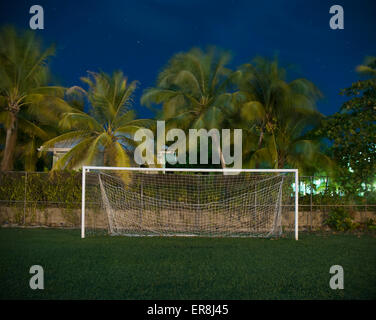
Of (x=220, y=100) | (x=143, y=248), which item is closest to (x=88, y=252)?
(x=143, y=248)

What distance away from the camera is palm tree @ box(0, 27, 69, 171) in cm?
1508

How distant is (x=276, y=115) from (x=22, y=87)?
32.4ft

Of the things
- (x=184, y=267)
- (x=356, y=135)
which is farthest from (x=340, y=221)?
(x=184, y=267)

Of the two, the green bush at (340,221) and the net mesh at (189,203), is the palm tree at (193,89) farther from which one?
the green bush at (340,221)

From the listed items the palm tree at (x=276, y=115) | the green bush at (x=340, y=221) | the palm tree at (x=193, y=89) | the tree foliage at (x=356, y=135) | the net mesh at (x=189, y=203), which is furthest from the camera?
the palm tree at (x=193, y=89)

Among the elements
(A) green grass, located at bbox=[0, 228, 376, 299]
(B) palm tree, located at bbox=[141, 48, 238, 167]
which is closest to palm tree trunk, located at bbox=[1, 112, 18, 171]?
(B) palm tree, located at bbox=[141, 48, 238, 167]

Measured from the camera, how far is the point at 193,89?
50.7 ft

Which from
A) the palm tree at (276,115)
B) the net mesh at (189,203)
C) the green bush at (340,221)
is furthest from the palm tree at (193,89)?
the green bush at (340,221)

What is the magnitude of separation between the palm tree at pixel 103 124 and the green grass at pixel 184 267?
441cm

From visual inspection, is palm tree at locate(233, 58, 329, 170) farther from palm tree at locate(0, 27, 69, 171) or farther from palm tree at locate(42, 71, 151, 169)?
palm tree at locate(0, 27, 69, 171)

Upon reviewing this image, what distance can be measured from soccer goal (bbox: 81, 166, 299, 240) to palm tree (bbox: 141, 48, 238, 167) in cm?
264

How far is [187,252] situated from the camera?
8453 millimetres

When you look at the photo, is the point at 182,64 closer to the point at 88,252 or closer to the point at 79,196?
the point at 79,196

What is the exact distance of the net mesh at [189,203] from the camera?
12.4 meters
